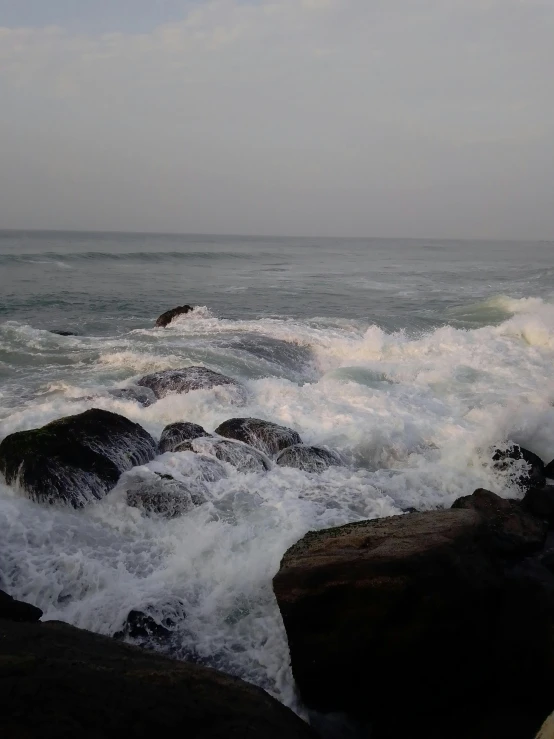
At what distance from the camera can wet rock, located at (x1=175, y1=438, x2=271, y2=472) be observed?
8117 millimetres

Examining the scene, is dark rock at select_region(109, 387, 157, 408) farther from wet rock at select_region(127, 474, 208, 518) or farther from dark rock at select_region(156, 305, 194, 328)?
dark rock at select_region(156, 305, 194, 328)

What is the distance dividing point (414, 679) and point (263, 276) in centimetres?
4003

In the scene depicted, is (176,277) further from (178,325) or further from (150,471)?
(150,471)

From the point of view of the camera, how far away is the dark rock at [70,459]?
267 inches

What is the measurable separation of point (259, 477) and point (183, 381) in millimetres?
4083

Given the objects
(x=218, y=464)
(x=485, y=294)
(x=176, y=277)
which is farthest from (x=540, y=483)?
(x=176, y=277)

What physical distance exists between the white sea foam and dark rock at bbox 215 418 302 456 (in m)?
0.62

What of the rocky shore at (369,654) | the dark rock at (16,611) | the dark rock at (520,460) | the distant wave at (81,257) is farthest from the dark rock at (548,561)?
the distant wave at (81,257)

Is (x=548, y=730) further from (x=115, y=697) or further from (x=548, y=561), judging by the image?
(x=548, y=561)

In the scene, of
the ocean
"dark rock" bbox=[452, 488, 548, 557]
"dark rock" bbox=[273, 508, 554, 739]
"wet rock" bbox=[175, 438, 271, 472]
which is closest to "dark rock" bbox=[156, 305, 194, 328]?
the ocean

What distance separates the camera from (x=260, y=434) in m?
8.85

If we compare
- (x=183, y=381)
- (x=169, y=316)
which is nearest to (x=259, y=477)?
(x=183, y=381)

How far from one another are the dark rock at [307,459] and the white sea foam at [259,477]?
7.6 inches

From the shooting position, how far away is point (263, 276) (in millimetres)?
43062
